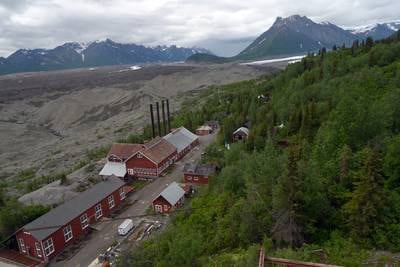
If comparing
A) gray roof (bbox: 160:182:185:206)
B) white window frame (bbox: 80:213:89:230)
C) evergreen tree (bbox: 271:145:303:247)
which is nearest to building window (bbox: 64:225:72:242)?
white window frame (bbox: 80:213:89:230)

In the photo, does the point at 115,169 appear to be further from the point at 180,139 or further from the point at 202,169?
the point at 180,139

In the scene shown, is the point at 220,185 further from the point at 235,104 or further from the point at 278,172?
the point at 235,104

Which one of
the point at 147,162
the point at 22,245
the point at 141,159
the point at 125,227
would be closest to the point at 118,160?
the point at 141,159

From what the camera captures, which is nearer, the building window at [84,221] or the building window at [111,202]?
the building window at [84,221]

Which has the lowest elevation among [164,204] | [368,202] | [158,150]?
[164,204]

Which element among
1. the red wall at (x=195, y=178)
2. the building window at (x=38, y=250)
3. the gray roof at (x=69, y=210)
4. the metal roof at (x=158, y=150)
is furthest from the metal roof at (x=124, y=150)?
the building window at (x=38, y=250)

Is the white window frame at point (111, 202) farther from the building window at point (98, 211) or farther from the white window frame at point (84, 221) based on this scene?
the white window frame at point (84, 221)
